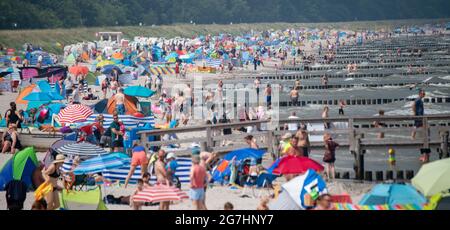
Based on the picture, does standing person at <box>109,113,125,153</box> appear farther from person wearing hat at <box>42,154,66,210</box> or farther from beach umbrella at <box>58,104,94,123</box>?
person wearing hat at <box>42,154,66,210</box>

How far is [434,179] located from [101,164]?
20.2ft

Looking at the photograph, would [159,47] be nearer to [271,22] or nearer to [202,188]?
[202,188]

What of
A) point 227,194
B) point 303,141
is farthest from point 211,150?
point 227,194

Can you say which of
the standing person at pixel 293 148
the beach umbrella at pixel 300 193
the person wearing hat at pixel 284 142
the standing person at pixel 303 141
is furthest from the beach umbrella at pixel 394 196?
the standing person at pixel 303 141

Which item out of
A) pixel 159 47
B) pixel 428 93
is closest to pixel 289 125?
pixel 428 93

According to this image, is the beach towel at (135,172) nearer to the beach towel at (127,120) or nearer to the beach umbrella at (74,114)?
the beach towel at (127,120)

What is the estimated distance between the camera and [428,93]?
4038cm

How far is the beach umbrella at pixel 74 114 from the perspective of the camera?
21141 millimetres

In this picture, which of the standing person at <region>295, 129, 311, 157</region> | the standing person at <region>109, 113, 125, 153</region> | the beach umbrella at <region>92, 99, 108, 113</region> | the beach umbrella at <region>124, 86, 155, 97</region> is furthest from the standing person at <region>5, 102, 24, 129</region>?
the standing person at <region>295, 129, 311, 157</region>

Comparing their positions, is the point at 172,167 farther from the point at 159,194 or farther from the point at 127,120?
the point at 127,120

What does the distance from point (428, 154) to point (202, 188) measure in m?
7.11

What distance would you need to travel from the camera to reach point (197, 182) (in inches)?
492

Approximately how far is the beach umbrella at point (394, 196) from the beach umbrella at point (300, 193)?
0.78m

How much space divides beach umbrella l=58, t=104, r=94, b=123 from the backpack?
751 cm
